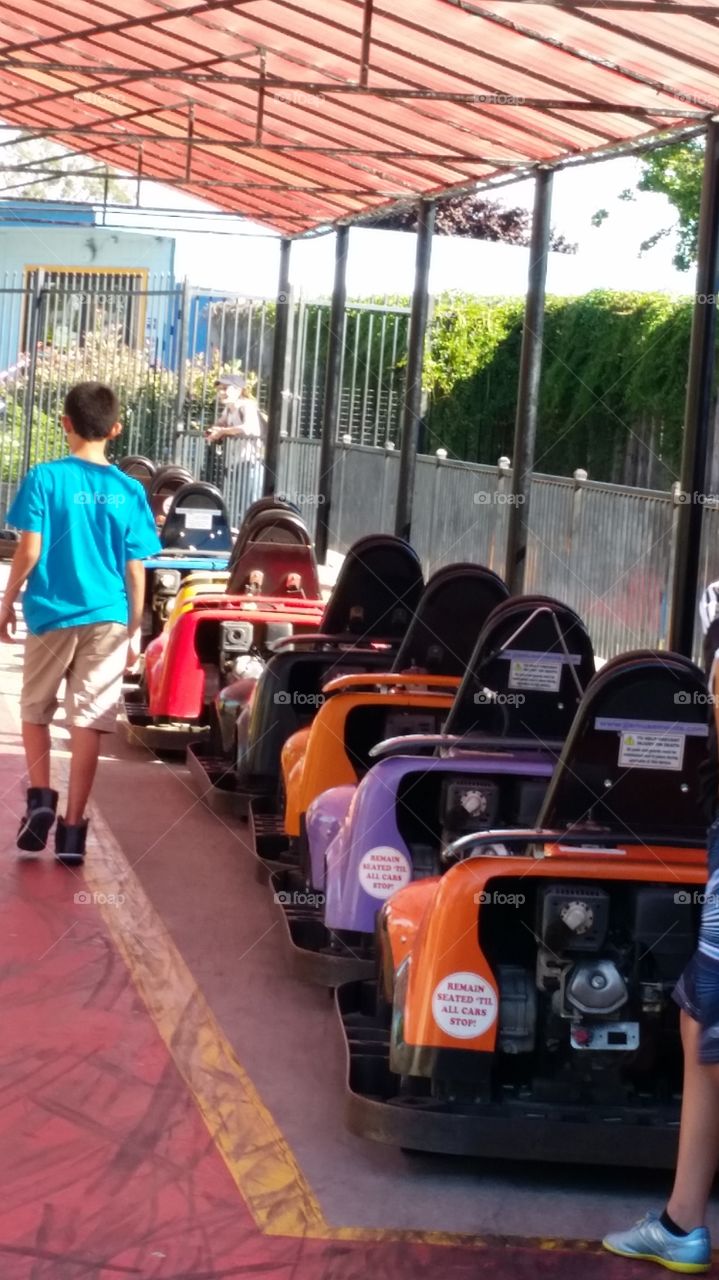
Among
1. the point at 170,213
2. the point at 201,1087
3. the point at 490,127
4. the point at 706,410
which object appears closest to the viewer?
the point at 201,1087

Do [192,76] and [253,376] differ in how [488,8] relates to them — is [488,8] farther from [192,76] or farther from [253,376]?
Answer: [253,376]

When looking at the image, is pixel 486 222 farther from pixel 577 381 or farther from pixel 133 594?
pixel 133 594

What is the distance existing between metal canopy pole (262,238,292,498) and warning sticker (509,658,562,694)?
12.2 metres

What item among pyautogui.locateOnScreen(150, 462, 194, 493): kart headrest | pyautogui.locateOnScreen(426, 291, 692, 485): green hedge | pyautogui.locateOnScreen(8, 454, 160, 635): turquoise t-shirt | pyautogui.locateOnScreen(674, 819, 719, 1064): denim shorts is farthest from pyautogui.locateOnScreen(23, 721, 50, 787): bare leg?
pyautogui.locateOnScreen(426, 291, 692, 485): green hedge

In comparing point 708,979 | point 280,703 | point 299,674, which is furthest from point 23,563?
point 708,979

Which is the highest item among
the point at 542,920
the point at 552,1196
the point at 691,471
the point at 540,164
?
the point at 540,164

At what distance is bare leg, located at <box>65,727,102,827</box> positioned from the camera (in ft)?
22.5

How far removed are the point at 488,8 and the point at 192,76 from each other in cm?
160

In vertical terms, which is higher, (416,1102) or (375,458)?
(375,458)

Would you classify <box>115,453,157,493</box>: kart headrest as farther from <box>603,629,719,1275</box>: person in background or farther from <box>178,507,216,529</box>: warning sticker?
<box>603,629,719,1275</box>: person in background

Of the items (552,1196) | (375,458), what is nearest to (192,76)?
(552,1196)

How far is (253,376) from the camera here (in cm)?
2652

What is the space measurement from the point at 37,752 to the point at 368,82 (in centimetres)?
571

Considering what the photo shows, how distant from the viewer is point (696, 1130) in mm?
3619
